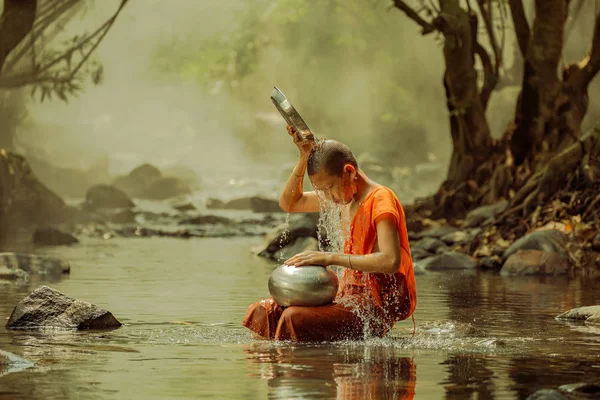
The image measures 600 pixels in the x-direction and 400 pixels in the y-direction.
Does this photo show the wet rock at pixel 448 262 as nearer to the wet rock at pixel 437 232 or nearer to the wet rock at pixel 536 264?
the wet rock at pixel 536 264

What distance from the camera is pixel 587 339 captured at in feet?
30.8

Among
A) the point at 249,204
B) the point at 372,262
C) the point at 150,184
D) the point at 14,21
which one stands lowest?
the point at 372,262

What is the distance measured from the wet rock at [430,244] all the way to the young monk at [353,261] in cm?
1172

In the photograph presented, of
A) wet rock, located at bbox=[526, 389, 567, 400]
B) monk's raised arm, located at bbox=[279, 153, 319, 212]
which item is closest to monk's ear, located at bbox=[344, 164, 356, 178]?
monk's raised arm, located at bbox=[279, 153, 319, 212]

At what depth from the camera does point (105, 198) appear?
39000mm

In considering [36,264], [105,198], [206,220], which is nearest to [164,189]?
[105,198]

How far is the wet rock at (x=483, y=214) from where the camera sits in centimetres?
2209

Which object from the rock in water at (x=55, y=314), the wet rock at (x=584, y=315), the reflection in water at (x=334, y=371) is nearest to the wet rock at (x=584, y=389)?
the reflection in water at (x=334, y=371)

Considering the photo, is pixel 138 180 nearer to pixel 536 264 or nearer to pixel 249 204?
pixel 249 204

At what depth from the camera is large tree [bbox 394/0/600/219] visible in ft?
73.8

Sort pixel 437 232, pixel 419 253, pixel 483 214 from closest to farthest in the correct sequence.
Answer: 1. pixel 419 253
2. pixel 437 232
3. pixel 483 214

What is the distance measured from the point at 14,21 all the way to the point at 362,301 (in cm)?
1353

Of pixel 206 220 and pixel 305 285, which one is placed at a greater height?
pixel 206 220

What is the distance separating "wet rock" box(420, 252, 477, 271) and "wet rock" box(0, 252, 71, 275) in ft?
16.8
